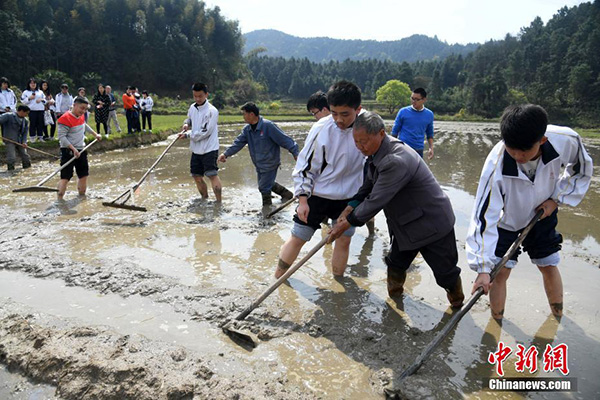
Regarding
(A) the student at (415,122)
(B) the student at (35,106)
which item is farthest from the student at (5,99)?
(A) the student at (415,122)

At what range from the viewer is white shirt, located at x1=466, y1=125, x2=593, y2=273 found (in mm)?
3016

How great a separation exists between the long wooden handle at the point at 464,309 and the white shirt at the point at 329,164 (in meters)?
1.38

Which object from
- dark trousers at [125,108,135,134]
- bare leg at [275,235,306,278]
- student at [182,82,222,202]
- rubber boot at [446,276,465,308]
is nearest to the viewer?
rubber boot at [446,276,465,308]

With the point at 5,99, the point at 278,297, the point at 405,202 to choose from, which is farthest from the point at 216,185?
the point at 5,99

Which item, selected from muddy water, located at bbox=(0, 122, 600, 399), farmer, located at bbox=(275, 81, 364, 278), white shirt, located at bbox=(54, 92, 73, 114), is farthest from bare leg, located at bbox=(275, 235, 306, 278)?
white shirt, located at bbox=(54, 92, 73, 114)

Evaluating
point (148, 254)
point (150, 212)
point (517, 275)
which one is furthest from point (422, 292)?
point (150, 212)

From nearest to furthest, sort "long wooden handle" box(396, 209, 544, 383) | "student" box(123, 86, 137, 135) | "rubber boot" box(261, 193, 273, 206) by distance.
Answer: "long wooden handle" box(396, 209, 544, 383) → "rubber boot" box(261, 193, 273, 206) → "student" box(123, 86, 137, 135)

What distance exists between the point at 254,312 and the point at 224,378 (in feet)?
3.16

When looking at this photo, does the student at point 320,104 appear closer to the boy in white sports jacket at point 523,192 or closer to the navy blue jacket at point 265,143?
the navy blue jacket at point 265,143

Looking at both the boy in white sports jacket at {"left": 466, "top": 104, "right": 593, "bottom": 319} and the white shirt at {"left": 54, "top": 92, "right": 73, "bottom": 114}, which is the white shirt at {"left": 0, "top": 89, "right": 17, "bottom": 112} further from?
the boy in white sports jacket at {"left": 466, "top": 104, "right": 593, "bottom": 319}

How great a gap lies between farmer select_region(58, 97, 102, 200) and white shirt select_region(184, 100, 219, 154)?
68.9 inches

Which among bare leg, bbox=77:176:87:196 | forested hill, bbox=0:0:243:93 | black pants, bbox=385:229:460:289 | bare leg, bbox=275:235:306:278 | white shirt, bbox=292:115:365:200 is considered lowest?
bare leg, bbox=77:176:87:196

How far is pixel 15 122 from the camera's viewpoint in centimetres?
977

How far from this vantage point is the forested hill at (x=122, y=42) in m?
54.9
